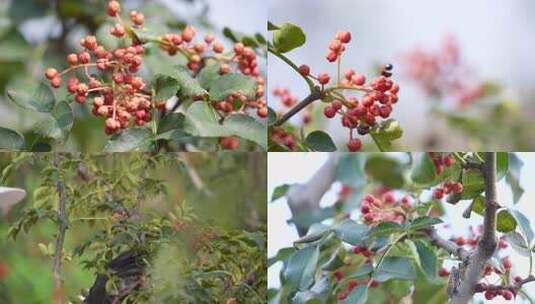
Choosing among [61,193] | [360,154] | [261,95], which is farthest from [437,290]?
[61,193]

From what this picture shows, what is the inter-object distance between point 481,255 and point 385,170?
27 cm

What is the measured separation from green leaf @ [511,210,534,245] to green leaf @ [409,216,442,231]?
0.12 metres

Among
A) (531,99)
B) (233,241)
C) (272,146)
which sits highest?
(272,146)

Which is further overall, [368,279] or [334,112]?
[368,279]

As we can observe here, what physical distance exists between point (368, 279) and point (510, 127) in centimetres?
86

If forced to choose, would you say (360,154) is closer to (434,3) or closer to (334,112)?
(334,112)

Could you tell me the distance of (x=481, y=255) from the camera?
1869 millimetres

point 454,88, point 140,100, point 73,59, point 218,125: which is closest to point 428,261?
point 218,125

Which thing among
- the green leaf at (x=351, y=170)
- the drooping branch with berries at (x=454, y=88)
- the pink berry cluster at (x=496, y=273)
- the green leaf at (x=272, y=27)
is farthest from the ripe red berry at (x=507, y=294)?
the drooping branch with berries at (x=454, y=88)

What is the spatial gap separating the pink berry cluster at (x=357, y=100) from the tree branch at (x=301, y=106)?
0.05 ft

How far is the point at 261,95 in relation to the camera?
1887 mm

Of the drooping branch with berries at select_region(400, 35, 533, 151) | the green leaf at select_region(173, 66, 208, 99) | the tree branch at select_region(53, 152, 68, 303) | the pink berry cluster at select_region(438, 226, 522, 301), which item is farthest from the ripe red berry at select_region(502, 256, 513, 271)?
the drooping branch with berries at select_region(400, 35, 533, 151)

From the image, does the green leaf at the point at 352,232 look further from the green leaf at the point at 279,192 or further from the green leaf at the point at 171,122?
the green leaf at the point at 171,122

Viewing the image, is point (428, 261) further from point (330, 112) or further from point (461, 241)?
point (330, 112)
